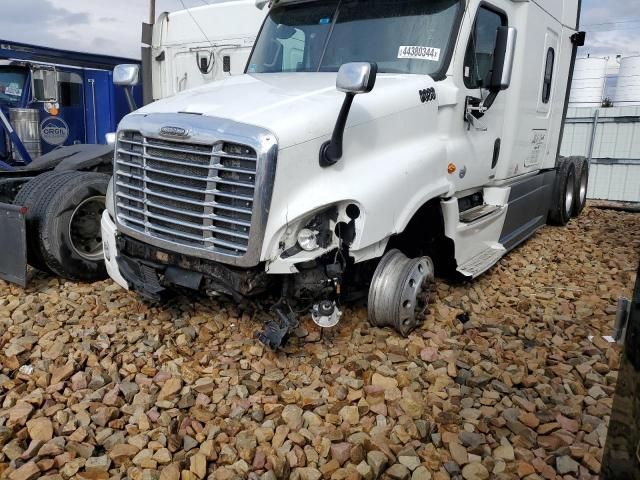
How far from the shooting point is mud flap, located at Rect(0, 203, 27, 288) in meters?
4.40

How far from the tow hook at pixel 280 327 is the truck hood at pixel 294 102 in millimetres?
1096

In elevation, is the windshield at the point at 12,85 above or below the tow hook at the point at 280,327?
above

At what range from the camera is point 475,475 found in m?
2.66

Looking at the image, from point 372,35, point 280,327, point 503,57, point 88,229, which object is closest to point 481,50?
point 503,57

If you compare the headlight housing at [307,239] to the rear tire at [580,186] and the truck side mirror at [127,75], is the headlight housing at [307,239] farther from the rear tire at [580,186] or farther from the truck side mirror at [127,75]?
the rear tire at [580,186]

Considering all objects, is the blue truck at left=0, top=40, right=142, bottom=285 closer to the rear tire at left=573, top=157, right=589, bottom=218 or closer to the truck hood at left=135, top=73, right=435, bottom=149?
A: the truck hood at left=135, top=73, right=435, bottom=149

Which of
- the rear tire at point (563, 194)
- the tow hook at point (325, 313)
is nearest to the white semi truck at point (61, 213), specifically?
the tow hook at point (325, 313)

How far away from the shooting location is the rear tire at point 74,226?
4721 mm

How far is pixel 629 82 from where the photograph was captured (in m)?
15.3

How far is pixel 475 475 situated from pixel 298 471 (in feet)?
2.84

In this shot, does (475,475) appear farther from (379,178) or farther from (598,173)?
(598,173)

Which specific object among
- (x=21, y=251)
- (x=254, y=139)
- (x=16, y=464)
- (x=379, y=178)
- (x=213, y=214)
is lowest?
(x=16, y=464)

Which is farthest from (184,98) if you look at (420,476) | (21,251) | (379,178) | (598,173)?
(598,173)

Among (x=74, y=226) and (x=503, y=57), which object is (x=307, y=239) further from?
(x=74, y=226)
